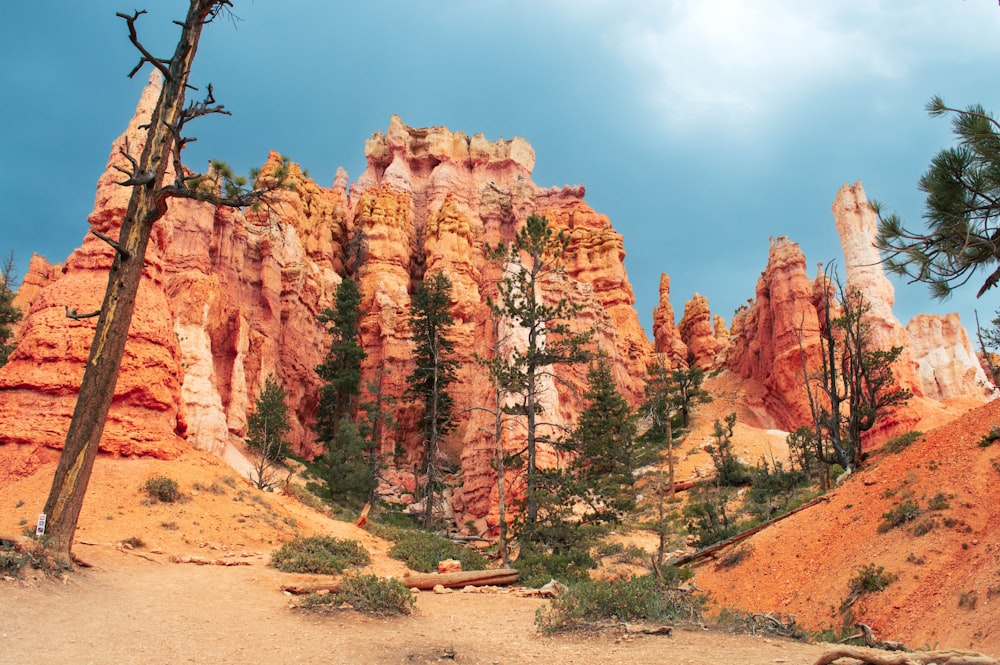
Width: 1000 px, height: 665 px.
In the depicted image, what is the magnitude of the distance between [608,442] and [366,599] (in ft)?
65.1

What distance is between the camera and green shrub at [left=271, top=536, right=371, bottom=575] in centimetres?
1138

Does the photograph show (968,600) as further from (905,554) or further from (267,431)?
(267,431)

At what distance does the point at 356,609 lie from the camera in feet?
24.8

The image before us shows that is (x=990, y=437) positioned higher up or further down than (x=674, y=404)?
further down

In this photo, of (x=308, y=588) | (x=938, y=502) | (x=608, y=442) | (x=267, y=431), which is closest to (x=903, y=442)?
(x=938, y=502)

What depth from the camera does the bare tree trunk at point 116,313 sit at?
8133 millimetres

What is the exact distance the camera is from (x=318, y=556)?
12.0 m

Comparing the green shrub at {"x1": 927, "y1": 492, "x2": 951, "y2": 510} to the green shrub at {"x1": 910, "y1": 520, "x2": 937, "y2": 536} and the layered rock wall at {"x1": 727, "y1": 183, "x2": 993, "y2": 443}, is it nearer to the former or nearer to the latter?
the green shrub at {"x1": 910, "y1": 520, "x2": 937, "y2": 536}

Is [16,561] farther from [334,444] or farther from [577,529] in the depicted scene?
[334,444]

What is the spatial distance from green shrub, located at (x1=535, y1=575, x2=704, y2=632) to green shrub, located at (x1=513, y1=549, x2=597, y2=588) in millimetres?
5457

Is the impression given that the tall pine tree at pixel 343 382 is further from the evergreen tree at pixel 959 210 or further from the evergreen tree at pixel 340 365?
the evergreen tree at pixel 959 210

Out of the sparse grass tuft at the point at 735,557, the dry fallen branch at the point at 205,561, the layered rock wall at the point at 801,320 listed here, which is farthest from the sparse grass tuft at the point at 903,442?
the layered rock wall at the point at 801,320

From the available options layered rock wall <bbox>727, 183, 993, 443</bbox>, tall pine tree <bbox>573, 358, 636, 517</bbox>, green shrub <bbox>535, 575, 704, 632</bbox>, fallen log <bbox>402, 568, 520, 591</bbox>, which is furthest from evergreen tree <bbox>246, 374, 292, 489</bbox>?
layered rock wall <bbox>727, 183, 993, 443</bbox>

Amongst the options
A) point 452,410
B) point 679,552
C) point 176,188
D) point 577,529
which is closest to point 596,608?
point 176,188
